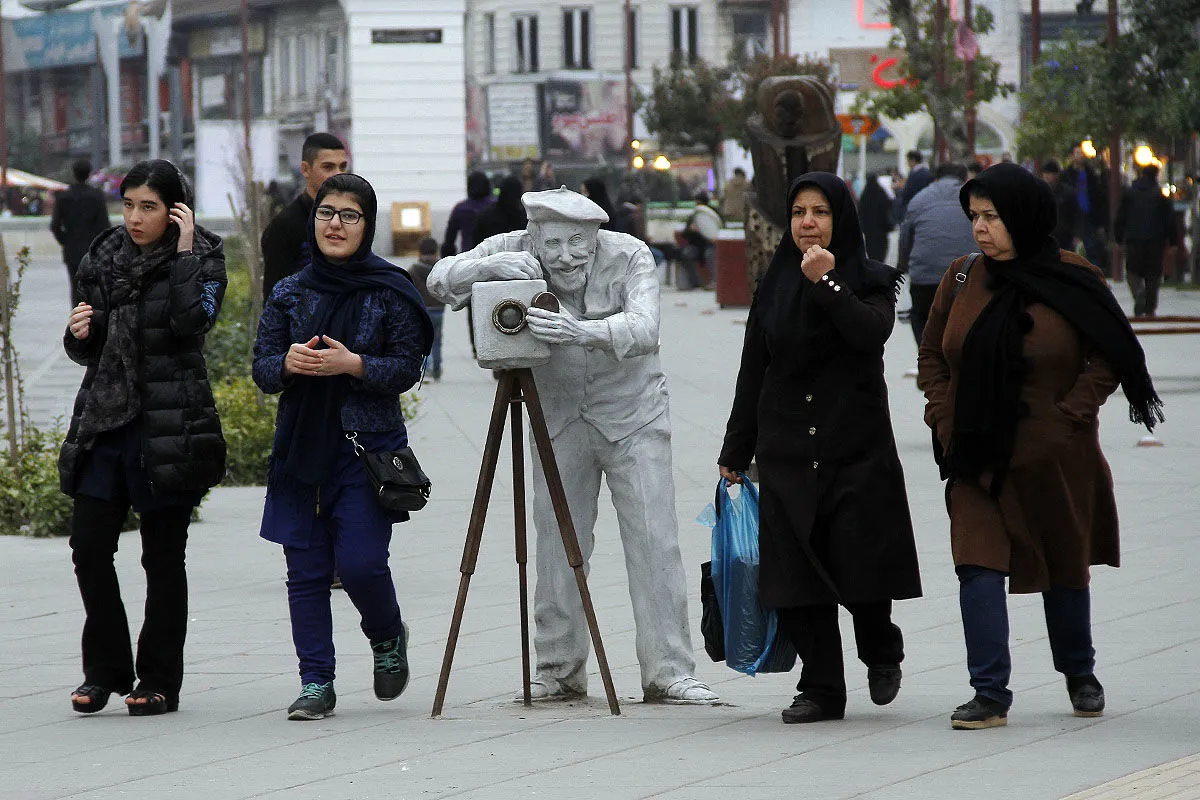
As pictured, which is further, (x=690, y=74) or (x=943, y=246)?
(x=690, y=74)

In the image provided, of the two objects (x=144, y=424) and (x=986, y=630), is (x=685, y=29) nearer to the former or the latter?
Result: (x=144, y=424)

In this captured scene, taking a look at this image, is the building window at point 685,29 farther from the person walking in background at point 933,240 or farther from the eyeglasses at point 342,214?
the eyeglasses at point 342,214

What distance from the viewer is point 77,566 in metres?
5.91

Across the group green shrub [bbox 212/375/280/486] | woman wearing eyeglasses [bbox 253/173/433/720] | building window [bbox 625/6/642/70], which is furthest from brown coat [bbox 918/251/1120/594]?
building window [bbox 625/6/642/70]

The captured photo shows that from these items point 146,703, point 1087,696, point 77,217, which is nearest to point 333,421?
point 146,703

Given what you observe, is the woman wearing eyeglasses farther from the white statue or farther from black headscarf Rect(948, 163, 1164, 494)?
black headscarf Rect(948, 163, 1164, 494)

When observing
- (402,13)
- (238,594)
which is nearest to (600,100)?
(402,13)

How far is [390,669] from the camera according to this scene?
5.89 m

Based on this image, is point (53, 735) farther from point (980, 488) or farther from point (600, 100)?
point (600, 100)

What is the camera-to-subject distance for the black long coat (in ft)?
→ 18.3

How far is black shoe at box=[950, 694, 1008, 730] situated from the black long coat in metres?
0.35

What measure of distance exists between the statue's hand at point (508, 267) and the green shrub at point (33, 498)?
452cm

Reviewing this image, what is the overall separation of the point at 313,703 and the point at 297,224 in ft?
9.33

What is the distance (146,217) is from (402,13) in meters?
37.3
